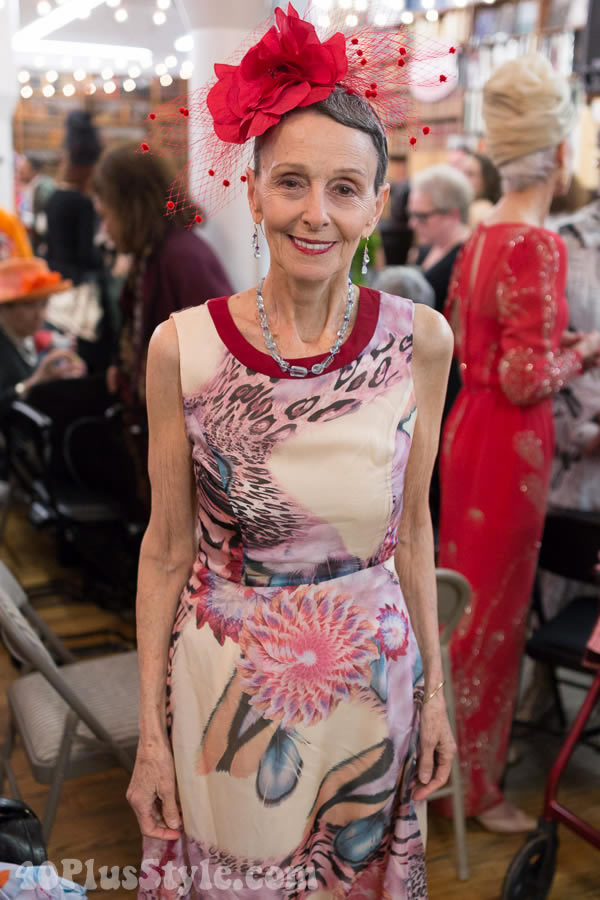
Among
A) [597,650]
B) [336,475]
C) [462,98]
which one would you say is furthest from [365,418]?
[462,98]

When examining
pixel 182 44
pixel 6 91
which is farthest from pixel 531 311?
pixel 6 91

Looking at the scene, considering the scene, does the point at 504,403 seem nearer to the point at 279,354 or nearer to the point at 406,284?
the point at 406,284

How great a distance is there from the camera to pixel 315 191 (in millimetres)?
1159

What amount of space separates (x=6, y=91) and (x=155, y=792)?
6.13 m

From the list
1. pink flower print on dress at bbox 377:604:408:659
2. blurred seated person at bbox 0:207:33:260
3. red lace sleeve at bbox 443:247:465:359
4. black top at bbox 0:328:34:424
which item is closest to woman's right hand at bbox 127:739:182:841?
pink flower print on dress at bbox 377:604:408:659

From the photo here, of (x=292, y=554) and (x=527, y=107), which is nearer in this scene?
(x=292, y=554)

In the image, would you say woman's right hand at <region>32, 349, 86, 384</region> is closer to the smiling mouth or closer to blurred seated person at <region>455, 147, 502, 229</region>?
blurred seated person at <region>455, 147, 502, 229</region>

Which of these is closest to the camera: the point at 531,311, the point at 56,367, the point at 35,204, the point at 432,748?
the point at 432,748

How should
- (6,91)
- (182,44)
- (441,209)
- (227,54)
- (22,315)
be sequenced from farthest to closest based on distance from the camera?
(6,91) → (22,315) → (182,44) → (441,209) → (227,54)

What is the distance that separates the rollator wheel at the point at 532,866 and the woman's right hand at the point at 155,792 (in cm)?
116

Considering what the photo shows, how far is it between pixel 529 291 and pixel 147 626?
1478 millimetres

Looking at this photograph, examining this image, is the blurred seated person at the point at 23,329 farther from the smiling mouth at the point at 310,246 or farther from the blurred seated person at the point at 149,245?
the smiling mouth at the point at 310,246

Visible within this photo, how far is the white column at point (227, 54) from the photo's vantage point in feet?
10.0

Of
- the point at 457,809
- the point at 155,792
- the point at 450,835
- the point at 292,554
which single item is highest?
the point at 292,554
